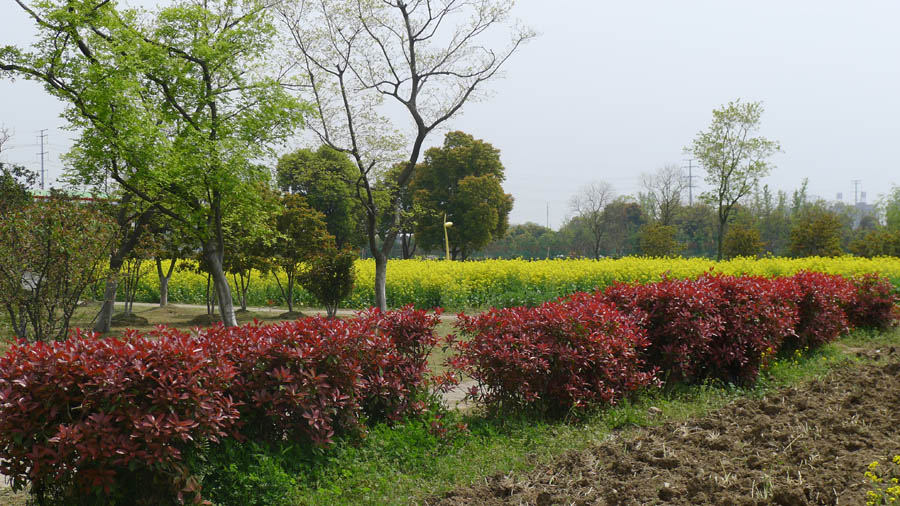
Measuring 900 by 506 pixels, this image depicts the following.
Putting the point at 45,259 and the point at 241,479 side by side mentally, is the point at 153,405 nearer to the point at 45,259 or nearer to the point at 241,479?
the point at 241,479

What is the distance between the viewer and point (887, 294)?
1016 centimetres

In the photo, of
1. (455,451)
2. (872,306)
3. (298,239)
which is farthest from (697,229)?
(455,451)

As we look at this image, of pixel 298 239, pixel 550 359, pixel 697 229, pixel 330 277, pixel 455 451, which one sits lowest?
pixel 455 451

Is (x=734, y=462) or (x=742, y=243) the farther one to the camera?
(x=742, y=243)

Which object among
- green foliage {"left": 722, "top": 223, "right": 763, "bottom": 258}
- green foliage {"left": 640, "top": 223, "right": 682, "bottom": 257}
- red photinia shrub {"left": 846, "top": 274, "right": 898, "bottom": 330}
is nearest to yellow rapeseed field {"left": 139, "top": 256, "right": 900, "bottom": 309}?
red photinia shrub {"left": 846, "top": 274, "right": 898, "bottom": 330}

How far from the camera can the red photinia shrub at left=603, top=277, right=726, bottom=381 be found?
6.15 meters

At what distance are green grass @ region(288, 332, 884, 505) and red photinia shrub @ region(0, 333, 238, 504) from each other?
2.69 feet

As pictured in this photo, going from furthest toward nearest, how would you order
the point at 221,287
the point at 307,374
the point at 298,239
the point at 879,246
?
1. the point at 879,246
2. the point at 298,239
3. the point at 221,287
4. the point at 307,374

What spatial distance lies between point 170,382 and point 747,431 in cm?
391

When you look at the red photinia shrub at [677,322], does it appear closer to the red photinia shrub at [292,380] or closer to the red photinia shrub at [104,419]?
the red photinia shrub at [292,380]

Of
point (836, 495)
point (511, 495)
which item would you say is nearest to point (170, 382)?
point (511, 495)

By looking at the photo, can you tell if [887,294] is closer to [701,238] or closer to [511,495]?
[511,495]

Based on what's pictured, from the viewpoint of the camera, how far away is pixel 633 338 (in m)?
5.66

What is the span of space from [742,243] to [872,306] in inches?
594
